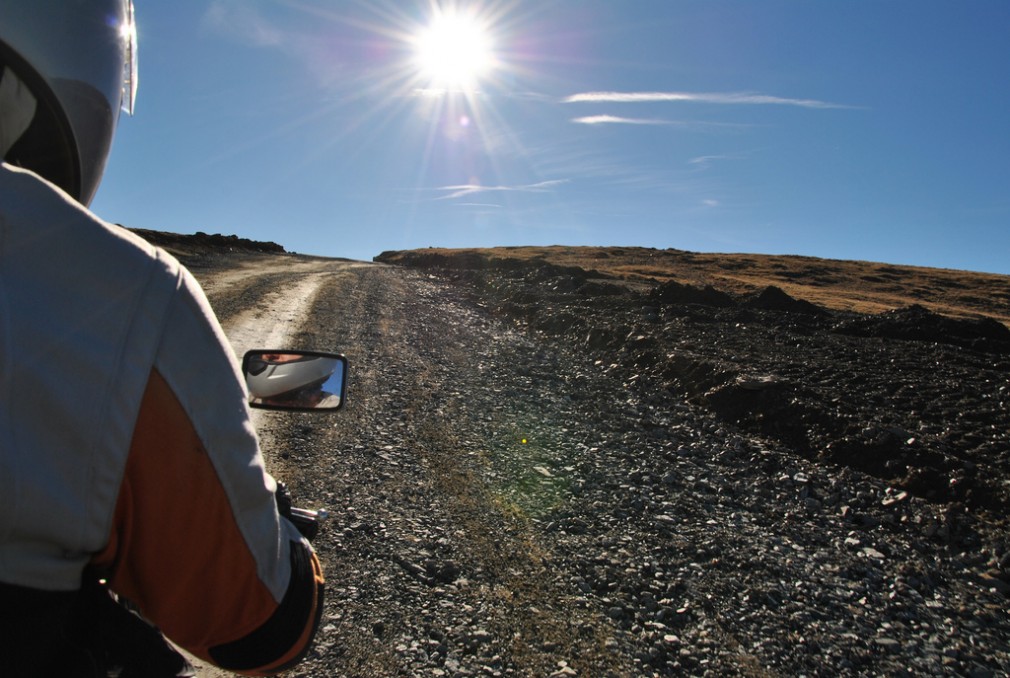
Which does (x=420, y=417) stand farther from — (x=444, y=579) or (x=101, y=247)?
(x=101, y=247)

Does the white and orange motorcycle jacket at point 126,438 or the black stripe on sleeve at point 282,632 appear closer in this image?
the white and orange motorcycle jacket at point 126,438

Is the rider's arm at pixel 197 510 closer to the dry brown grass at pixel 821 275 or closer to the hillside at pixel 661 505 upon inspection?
the hillside at pixel 661 505

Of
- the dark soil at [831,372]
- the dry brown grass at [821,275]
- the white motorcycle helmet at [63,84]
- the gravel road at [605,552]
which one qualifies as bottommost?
the gravel road at [605,552]

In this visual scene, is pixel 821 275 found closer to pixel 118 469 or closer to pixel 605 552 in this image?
pixel 605 552

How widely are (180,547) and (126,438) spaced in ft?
0.82

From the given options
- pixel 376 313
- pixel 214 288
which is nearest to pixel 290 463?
pixel 376 313

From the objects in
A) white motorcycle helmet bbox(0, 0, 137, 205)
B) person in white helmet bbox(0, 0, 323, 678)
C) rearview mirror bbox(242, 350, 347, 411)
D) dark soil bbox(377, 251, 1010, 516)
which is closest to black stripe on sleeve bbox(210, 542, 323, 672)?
person in white helmet bbox(0, 0, 323, 678)

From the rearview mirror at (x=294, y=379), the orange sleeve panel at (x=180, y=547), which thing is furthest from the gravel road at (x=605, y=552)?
the orange sleeve panel at (x=180, y=547)

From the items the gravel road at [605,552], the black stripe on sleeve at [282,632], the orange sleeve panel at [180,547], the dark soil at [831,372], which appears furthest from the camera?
the dark soil at [831,372]

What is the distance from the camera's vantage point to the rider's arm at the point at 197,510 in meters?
1.10

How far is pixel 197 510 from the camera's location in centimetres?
113

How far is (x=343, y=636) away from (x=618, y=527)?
269 centimetres

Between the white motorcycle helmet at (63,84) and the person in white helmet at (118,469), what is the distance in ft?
2.48

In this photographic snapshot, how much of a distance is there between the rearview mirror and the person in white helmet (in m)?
0.99
